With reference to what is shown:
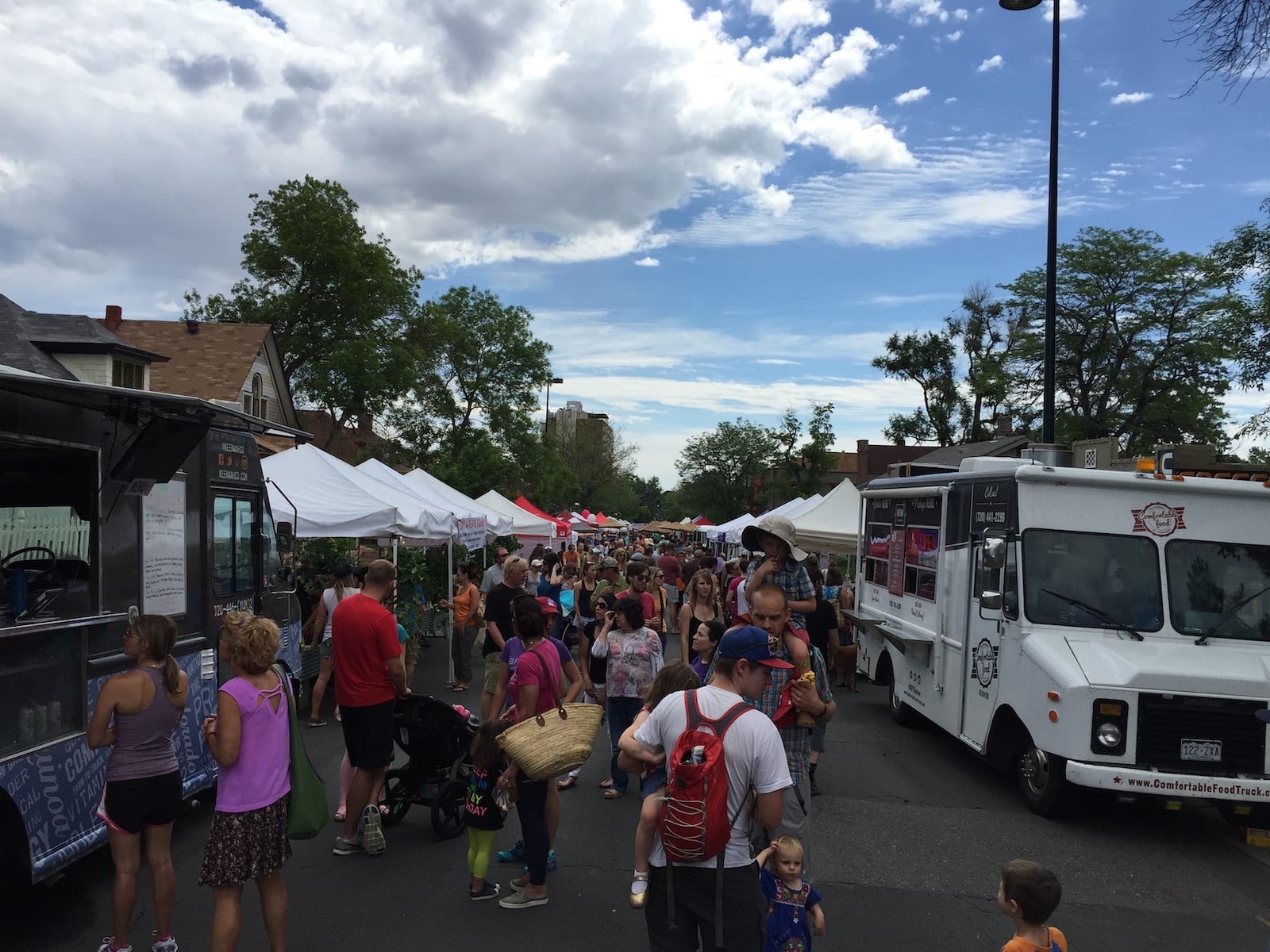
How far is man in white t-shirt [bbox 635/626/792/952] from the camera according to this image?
9.73 ft

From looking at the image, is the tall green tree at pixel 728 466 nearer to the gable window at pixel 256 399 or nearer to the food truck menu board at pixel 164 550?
the gable window at pixel 256 399

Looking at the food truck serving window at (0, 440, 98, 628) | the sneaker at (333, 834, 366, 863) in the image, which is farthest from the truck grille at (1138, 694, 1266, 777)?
the food truck serving window at (0, 440, 98, 628)

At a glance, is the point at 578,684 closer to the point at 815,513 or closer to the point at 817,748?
the point at 817,748

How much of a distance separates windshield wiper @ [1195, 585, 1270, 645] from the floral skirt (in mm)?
6559

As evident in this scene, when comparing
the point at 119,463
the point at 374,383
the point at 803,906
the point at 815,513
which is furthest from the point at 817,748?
the point at 374,383

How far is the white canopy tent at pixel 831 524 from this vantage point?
18.5m

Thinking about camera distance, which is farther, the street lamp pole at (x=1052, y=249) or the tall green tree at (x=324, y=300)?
the tall green tree at (x=324, y=300)

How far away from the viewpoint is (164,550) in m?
5.78

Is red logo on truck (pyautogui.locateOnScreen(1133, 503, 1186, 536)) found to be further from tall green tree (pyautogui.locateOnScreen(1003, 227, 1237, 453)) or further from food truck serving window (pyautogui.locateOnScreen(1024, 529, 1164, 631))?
tall green tree (pyautogui.locateOnScreen(1003, 227, 1237, 453))

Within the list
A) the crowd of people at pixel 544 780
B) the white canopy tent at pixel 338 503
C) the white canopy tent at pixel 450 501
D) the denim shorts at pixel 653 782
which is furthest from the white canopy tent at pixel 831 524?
the denim shorts at pixel 653 782

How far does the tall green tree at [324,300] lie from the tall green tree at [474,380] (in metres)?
4.46

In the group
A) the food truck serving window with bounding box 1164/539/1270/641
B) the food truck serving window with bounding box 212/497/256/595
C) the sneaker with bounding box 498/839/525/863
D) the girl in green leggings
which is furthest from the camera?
the food truck serving window with bounding box 1164/539/1270/641

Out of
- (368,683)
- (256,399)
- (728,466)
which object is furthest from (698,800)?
(728,466)

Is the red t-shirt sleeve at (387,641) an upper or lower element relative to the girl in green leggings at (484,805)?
upper
